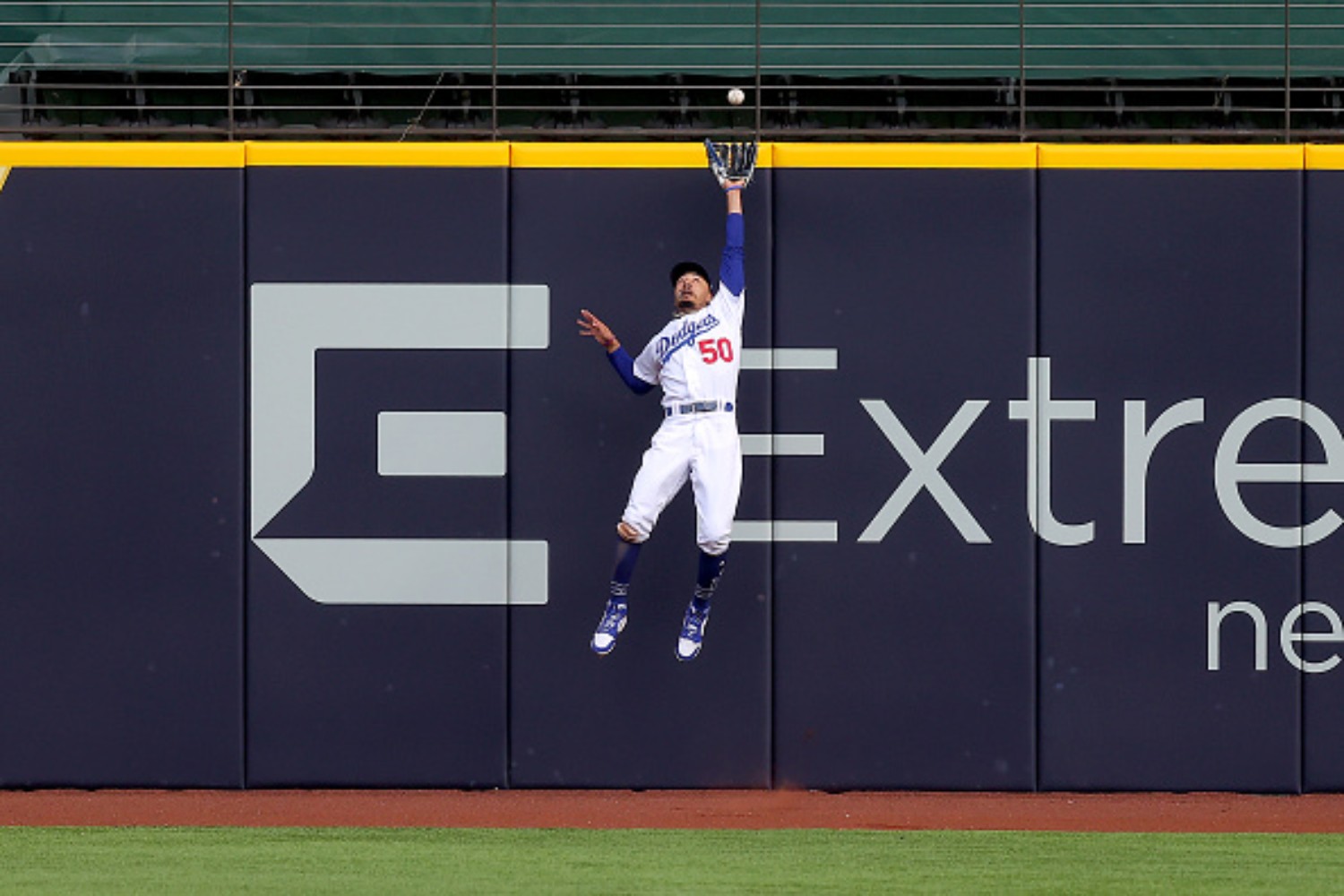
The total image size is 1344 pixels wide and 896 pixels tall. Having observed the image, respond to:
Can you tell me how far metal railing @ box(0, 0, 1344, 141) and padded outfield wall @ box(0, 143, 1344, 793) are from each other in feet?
4.91

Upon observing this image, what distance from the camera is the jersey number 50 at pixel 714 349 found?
32.5 feet

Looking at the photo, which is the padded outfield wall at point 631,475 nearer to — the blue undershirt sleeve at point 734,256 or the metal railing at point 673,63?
the blue undershirt sleeve at point 734,256

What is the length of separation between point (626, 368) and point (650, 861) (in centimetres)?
252

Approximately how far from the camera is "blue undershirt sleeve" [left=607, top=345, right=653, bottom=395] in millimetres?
9914

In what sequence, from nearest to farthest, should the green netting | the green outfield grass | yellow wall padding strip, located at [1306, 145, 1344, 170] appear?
the green outfield grass < yellow wall padding strip, located at [1306, 145, 1344, 170] < the green netting

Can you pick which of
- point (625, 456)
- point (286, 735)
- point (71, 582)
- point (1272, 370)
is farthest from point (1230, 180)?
point (71, 582)

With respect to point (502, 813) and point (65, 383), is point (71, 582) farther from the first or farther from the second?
point (502, 813)

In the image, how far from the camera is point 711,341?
9.90 meters

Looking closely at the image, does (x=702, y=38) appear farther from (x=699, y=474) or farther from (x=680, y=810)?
(x=680, y=810)

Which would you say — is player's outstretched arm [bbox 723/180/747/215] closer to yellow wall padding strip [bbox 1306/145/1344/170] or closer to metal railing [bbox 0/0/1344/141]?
metal railing [bbox 0/0/1344/141]

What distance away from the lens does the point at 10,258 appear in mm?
10273

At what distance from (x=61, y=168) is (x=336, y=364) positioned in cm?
161

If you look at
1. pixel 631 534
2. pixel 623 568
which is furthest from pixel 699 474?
pixel 623 568

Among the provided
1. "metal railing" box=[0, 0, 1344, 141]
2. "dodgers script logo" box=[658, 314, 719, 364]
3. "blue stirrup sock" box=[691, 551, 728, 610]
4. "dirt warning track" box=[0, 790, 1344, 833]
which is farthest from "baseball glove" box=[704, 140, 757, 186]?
"dirt warning track" box=[0, 790, 1344, 833]
